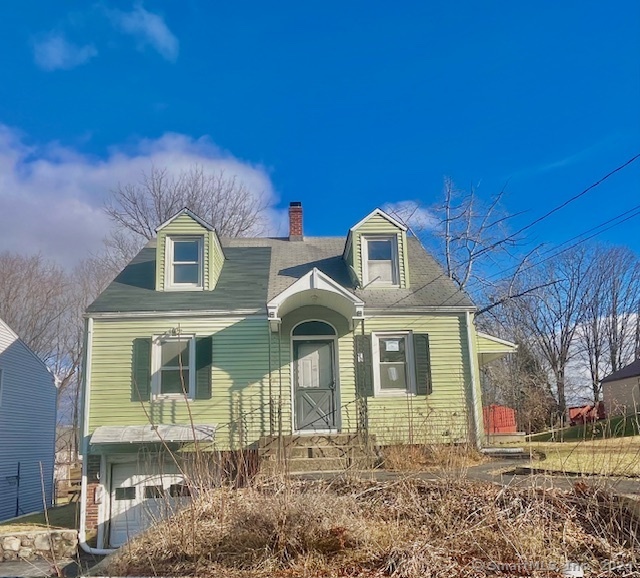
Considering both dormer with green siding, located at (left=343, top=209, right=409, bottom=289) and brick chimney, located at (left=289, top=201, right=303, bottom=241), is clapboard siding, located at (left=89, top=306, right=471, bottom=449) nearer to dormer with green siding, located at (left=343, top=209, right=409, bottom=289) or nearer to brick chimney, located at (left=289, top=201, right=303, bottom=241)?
dormer with green siding, located at (left=343, top=209, right=409, bottom=289)

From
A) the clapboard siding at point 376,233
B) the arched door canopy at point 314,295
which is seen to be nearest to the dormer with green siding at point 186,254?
the arched door canopy at point 314,295

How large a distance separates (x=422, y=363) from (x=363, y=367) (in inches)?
51.9

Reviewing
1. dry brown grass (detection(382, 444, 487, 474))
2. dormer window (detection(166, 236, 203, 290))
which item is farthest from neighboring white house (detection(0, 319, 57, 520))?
dry brown grass (detection(382, 444, 487, 474))

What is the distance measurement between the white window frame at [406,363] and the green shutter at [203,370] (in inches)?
141

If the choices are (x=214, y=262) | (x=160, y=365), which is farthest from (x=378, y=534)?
(x=214, y=262)

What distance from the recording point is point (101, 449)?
12352mm

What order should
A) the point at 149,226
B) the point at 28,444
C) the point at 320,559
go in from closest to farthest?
the point at 320,559, the point at 28,444, the point at 149,226

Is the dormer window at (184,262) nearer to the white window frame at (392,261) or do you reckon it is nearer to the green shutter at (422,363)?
the white window frame at (392,261)

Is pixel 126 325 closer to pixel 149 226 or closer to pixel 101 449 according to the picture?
pixel 101 449

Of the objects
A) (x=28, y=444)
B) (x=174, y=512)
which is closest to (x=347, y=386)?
(x=174, y=512)

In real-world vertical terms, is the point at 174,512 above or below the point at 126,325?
below

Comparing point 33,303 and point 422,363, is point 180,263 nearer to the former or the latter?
point 422,363

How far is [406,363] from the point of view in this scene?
13.3 m

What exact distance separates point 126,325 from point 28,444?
10.9m
